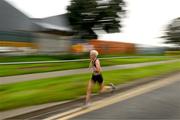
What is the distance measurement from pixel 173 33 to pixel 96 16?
37.4 m

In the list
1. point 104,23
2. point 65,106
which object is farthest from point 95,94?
point 104,23

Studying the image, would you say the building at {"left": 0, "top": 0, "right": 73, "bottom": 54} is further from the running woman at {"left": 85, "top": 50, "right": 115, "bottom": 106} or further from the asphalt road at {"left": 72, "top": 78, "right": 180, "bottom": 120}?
the running woman at {"left": 85, "top": 50, "right": 115, "bottom": 106}

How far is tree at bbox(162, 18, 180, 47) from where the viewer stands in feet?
224

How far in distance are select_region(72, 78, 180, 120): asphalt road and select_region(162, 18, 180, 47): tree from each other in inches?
2127

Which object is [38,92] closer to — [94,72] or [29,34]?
[94,72]

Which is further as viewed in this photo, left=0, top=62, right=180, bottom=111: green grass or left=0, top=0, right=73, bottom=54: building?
left=0, top=0, right=73, bottom=54: building

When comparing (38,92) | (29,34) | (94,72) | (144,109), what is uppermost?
(29,34)

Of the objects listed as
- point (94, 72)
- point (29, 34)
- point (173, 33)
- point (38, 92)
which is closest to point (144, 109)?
point (94, 72)

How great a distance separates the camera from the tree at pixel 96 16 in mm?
32281

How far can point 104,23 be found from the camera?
33656mm

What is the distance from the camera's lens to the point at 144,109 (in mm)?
11727

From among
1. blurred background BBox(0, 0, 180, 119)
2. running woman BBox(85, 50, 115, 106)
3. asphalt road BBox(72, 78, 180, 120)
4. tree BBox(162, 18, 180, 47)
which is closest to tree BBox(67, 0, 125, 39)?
blurred background BBox(0, 0, 180, 119)

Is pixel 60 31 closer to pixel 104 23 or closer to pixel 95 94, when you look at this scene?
pixel 104 23

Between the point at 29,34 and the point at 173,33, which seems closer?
the point at 29,34
